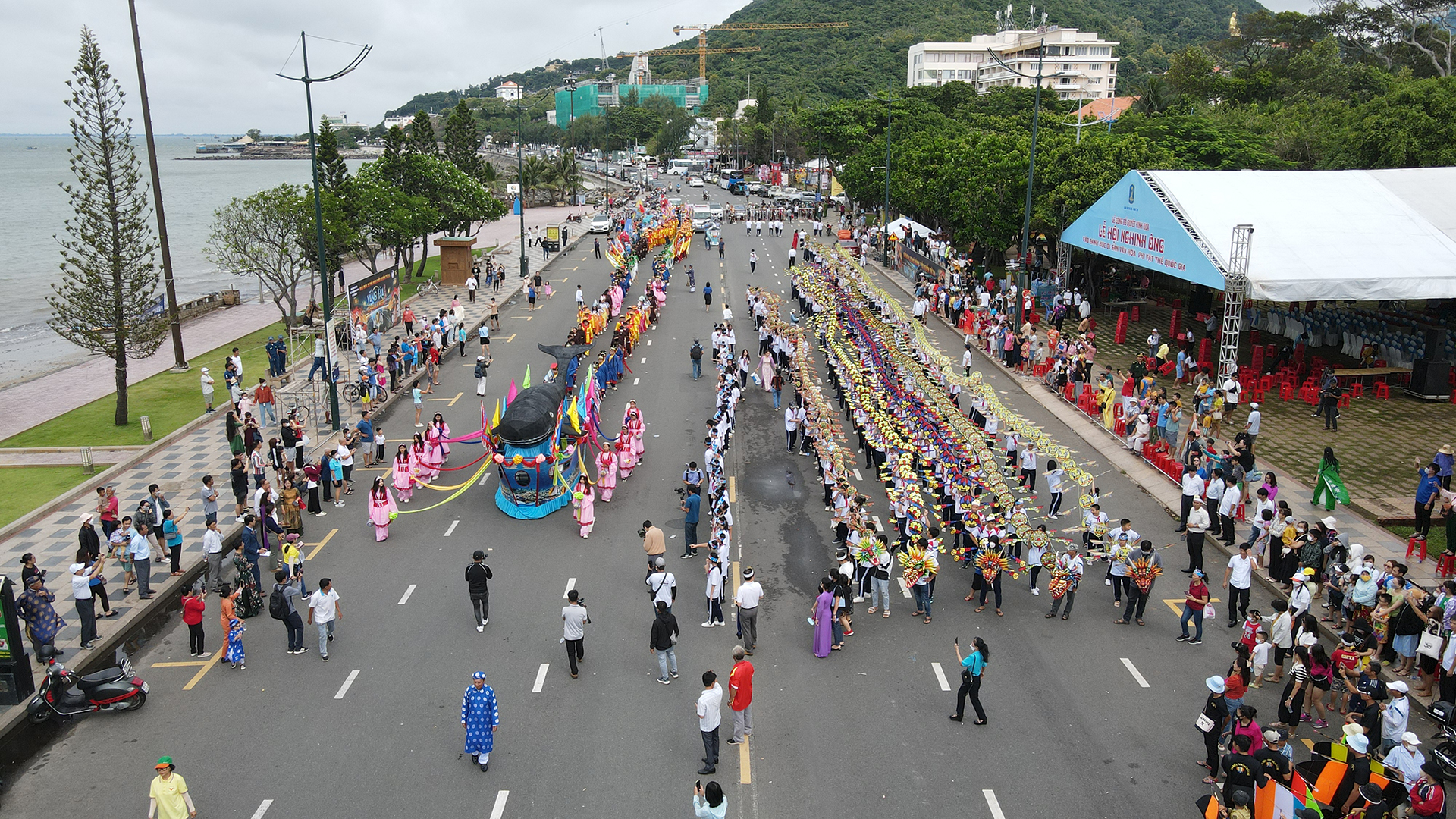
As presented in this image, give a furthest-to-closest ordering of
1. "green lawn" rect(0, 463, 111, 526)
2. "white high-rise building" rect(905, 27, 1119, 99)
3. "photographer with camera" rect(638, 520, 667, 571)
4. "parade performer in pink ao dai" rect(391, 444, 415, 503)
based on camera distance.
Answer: "white high-rise building" rect(905, 27, 1119, 99) → "parade performer in pink ao dai" rect(391, 444, 415, 503) → "green lawn" rect(0, 463, 111, 526) → "photographer with camera" rect(638, 520, 667, 571)

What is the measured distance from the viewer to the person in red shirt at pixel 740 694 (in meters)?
11.1

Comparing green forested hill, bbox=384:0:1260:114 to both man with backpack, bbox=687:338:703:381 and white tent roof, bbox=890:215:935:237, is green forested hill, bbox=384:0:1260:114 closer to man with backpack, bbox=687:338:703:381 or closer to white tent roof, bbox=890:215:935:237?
white tent roof, bbox=890:215:935:237

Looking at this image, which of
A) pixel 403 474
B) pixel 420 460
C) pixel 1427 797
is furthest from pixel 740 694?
pixel 420 460

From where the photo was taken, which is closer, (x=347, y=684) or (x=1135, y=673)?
(x=347, y=684)

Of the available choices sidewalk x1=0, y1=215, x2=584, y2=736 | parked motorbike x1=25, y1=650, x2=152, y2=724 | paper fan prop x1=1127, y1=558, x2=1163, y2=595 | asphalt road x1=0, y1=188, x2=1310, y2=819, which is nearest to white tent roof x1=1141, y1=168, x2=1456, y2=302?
asphalt road x1=0, y1=188, x2=1310, y2=819

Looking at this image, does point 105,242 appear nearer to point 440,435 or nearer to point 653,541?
point 440,435

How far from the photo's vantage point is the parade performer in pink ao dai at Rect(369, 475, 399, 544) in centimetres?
1734

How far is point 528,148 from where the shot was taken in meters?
196

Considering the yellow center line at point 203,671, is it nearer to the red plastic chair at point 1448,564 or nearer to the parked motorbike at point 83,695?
the parked motorbike at point 83,695

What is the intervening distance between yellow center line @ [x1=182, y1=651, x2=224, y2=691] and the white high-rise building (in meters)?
122

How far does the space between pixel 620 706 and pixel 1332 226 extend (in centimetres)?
2352

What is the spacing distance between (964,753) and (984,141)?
123 ft

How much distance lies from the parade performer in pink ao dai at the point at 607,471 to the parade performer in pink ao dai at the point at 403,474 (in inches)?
152

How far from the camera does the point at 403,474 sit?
19234 millimetres
